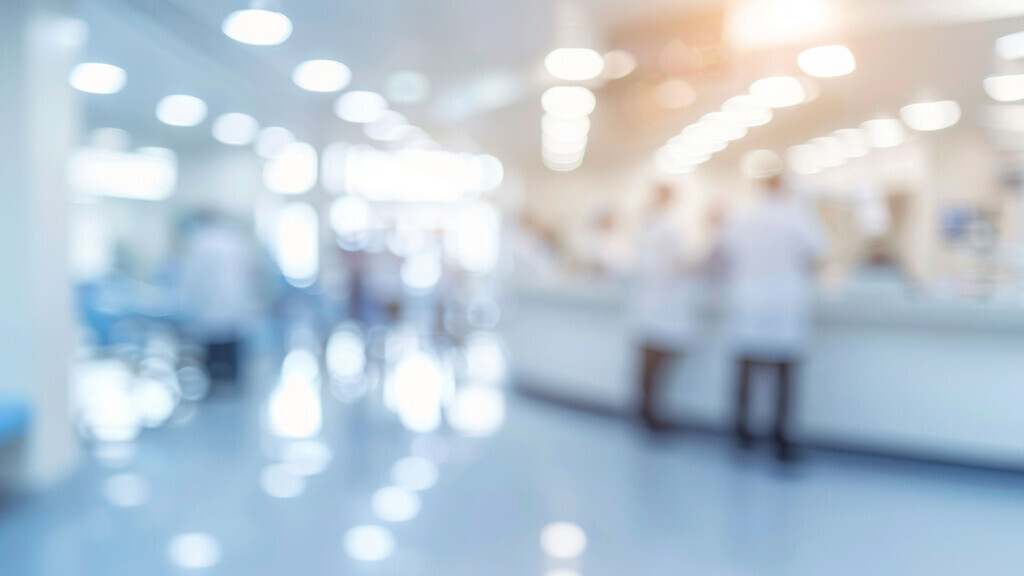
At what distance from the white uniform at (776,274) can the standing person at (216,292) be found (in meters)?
3.81

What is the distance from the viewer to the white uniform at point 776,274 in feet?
12.5

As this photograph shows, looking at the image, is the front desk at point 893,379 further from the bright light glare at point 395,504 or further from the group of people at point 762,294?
the bright light glare at point 395,504

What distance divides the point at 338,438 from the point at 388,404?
43.3 inches

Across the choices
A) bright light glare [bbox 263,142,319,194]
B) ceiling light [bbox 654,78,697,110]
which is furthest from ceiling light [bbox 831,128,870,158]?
bright light glare [bbox 263,142,319,194]

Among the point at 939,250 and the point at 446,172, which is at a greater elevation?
the point at 446,172

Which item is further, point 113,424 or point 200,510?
point 113,424

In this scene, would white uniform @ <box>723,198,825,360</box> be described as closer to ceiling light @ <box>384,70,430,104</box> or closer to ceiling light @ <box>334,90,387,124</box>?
ceiling light @ <box>384,70,430,104</box>

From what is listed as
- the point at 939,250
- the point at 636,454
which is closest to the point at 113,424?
the point at 636,454

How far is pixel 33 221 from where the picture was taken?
316 cm

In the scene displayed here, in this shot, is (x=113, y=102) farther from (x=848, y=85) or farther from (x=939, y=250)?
(x=939, y=250)

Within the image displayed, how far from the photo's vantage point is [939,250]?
5105 millimetres

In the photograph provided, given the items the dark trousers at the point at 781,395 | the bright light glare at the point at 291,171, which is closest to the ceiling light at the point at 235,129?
the bright light glare at the point at 291,171

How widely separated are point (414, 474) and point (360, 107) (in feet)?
14.5

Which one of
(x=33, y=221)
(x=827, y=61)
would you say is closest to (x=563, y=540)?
(x=33, y=221)
